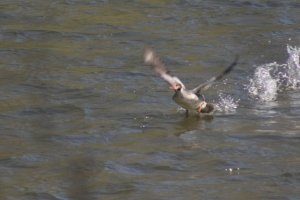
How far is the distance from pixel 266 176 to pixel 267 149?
74 cm

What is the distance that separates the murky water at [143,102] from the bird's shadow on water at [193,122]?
0.06 feet

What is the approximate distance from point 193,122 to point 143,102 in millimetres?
591

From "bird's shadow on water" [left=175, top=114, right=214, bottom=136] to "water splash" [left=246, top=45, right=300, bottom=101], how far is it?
82 centimetres

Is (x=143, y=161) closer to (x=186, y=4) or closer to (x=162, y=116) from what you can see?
(x=162, y=116)

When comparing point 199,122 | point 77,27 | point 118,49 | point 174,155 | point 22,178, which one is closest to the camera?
point 22,178

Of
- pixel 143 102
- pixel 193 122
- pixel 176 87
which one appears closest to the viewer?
pixel 176 87

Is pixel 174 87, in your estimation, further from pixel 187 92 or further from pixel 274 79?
pixel 274 79

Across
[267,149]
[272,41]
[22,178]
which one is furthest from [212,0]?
[22,178]

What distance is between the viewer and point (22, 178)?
843 cm

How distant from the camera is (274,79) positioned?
1169 cm

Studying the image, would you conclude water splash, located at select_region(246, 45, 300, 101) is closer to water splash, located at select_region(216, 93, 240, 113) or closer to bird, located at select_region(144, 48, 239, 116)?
water splash, located at select_region(216, 93, 240, 113)

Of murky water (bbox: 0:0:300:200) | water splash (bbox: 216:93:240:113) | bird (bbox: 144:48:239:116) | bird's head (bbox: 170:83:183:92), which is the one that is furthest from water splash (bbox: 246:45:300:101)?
bird's head (bbox: 170:83:183:92)

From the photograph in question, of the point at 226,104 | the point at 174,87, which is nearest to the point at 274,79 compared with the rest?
the point at 226,104

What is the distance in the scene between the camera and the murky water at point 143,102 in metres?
8.47
